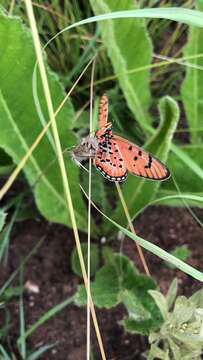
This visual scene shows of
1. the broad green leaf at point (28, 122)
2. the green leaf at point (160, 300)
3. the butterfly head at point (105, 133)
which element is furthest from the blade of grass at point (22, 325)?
the butterfly head at point (105, 133)

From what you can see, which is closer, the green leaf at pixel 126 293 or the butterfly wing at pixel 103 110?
the butterfly wing at pixel 103 110

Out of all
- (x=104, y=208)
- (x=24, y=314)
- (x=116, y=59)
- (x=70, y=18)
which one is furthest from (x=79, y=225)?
(x=70, y=18)

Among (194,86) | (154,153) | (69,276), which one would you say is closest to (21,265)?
(69,276)

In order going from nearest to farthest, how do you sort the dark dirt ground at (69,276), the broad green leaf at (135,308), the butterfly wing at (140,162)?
1. the butterfly wing at (140,162)
2. the broad green leaf at (135,308)
3. the dark dirt ground at (69,276)

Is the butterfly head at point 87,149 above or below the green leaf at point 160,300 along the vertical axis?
above

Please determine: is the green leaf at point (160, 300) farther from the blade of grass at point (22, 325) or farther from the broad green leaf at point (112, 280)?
the blade of grass at point (22, 325)

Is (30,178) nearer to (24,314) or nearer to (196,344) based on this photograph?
(24,314)
